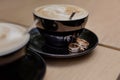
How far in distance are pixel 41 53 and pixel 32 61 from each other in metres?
0.07

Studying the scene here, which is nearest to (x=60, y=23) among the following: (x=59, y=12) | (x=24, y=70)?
(x=59, y=12)

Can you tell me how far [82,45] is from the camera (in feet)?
2.31

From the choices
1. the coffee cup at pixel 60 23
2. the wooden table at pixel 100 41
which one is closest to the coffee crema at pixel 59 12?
the coffee cup at pixel 60 23

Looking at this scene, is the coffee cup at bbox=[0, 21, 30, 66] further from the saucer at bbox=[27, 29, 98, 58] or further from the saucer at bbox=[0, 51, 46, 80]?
the saucer at bbox=[27, 29, 98, 58]

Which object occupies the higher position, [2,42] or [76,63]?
[2,42]

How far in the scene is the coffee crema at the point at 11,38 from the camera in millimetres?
477

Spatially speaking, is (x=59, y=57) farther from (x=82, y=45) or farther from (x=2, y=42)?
(x=2, y=42)

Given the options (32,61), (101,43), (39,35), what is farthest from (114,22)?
(32,61)

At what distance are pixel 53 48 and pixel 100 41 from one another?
7.2 inches

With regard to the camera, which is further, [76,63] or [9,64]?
[76,63]

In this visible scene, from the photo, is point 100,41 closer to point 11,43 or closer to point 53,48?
point 53,48

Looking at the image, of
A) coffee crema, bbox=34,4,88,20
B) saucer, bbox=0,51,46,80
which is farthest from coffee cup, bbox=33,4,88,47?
saucer, bbox=0,51,46,80

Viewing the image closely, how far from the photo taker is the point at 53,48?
700mm

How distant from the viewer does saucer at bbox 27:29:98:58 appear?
25.4 inches
